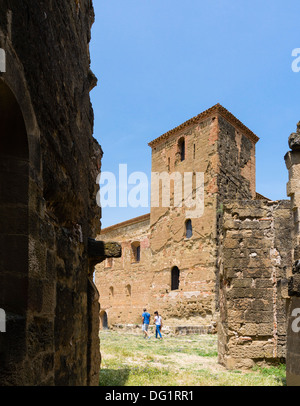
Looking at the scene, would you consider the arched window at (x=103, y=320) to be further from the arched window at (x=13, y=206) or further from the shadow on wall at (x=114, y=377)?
the arched window at (x=13, y=206)

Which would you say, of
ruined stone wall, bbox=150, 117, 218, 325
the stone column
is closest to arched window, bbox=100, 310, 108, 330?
ruined stone wall, bbox=150, 117, 218, 325

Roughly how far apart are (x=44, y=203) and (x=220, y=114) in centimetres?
1832

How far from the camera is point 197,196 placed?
1970 centimetres

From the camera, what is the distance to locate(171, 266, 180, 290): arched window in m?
20.1

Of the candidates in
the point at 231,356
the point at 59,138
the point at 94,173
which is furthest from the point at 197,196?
the point at 59,138

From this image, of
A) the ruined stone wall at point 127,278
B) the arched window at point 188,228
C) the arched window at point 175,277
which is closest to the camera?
the arched window at point 188,228

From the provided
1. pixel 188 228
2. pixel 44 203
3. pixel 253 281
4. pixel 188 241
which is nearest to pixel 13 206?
pixel 44 203

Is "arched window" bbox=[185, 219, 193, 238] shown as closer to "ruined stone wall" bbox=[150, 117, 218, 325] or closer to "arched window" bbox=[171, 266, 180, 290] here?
"ruined stone wall" bbox=[150, 117, 218, 325]

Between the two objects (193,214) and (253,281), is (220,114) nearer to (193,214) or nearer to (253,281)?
(193,214)

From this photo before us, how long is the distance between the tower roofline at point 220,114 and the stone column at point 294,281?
14094 mm

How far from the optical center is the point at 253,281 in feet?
29.9

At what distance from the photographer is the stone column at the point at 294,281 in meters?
5.58

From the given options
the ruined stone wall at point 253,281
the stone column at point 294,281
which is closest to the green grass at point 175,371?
the ruined stone wall at point 253,281

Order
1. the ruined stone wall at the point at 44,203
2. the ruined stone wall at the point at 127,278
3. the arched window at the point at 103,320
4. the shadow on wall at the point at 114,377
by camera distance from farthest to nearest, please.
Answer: the arched window at the point at 103,320, the ruined stone wall at the point at 127,278, the shadow on wall at the point at 114,377, the ruined stone wall at the point at 44,203
